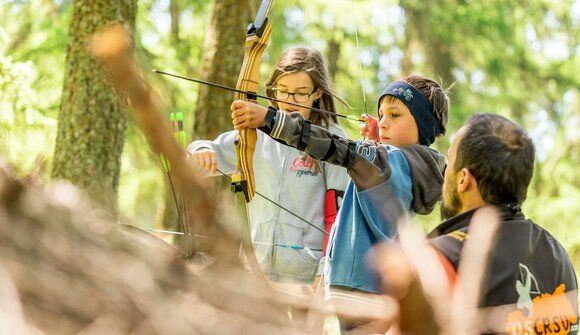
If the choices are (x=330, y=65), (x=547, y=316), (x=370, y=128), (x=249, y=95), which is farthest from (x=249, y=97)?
(x=330, y=65)

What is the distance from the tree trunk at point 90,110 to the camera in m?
6.27

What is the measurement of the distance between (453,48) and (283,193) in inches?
423

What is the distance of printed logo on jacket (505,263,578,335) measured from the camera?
2318 mm

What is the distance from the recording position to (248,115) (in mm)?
3404

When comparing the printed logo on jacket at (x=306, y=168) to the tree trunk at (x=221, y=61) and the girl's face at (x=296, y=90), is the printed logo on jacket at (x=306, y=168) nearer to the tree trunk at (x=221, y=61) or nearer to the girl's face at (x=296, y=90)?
the girl's face at (x=296, y=90)

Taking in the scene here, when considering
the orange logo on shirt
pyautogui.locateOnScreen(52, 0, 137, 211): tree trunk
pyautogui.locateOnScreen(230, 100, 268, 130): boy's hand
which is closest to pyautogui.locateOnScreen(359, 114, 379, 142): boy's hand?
pyautogui.locateOnScreen(230, 100, 268, 130): boy's hand

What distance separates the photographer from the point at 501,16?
1454 centimetres

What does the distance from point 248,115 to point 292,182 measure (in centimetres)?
78

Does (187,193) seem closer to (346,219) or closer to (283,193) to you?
(346,219)

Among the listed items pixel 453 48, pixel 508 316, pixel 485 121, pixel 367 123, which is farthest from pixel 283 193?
pixel 453 48

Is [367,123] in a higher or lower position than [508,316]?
higher

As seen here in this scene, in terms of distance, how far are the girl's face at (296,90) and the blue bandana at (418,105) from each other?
0.53 metres

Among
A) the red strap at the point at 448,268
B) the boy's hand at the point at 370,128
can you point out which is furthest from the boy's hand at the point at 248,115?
the red strap at the point at 448,268

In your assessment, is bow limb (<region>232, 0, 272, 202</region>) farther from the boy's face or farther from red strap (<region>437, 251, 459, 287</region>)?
red strap (<region>437, 251, 459, 287</region>)
